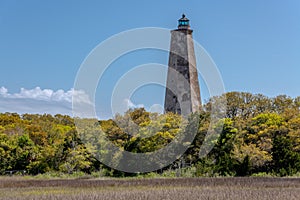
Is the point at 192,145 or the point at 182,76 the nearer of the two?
the point at 192,145

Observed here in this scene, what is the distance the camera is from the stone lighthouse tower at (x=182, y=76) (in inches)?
1405

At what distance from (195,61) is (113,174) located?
11.9 meters

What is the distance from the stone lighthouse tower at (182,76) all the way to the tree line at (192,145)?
6.18 feet

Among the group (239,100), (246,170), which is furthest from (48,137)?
(246,170)

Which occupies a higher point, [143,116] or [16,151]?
[143,116]

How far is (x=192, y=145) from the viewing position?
94.0 feet

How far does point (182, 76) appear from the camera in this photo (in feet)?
118

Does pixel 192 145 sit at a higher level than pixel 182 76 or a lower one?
lower

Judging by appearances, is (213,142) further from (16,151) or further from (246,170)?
(16,151)

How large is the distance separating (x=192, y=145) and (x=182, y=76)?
8.61 m

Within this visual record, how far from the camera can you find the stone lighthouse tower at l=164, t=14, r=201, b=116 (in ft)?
117

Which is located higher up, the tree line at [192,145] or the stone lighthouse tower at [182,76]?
the stone lighthouse tower at [182,76]

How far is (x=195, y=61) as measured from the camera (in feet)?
120

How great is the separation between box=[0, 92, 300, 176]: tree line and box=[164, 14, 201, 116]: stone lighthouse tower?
1884 millimetres
